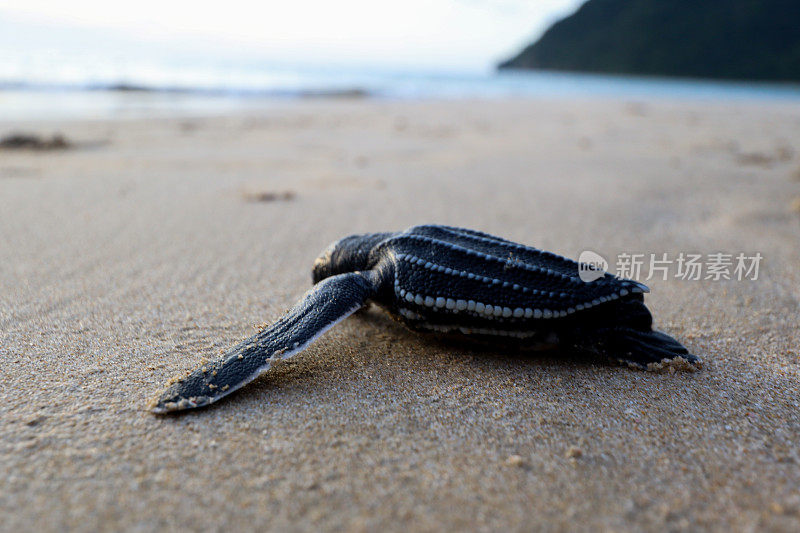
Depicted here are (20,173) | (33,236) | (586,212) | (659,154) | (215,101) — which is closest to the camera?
(33,236)

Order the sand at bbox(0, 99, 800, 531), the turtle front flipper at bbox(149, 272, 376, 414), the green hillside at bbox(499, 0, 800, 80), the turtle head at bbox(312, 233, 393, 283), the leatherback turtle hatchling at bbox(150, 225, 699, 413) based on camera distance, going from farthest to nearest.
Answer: the green hillside at bbox(499, 0, 800, 80) → the turtle head at bbox(312, 233, 393, 283) → the leatherback turtle hatchling at bbox(150, 225, 699, 413) → the turtle front flipper at bbox(149, 272, 376, 414) → the sand at bbox(0, 99, 800, 531)

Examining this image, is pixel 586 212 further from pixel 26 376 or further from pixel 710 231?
pixel 26 376


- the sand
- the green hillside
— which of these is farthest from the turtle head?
the green hillside

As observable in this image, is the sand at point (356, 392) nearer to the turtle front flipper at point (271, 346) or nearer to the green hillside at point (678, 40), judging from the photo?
the turtle front flipper at point (271, 346)

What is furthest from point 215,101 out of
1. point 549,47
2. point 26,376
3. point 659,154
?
point 549,47

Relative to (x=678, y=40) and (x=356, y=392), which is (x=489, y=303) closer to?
(x=356, y=392)

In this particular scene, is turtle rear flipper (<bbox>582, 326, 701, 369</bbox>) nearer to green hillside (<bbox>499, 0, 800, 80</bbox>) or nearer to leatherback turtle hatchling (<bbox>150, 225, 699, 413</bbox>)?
leatherback turtle hatchling (<bbox>150, 225, 699, 413</bbox>)
